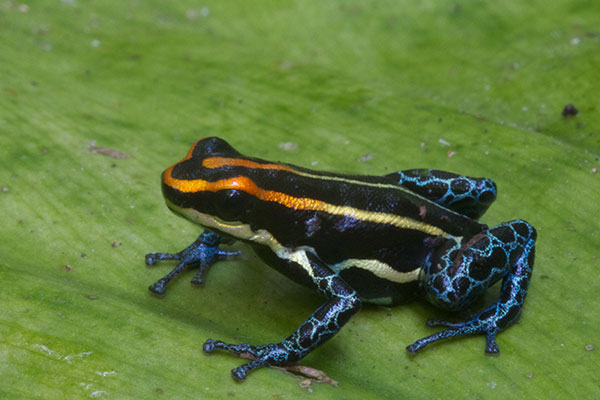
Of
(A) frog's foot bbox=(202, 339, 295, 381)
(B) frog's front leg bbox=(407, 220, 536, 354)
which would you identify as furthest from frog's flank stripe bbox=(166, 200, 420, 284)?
(A) frog's foot bbox=(202, 339, 295, 381)

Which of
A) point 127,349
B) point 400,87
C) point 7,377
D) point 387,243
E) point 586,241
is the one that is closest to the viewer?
point 7,377

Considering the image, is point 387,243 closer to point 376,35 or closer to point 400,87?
point 400,87

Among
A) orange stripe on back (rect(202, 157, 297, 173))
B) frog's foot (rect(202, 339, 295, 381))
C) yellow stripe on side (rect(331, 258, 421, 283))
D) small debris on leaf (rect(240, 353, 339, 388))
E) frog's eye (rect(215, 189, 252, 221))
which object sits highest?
orange stripe on back (rect(202, 157, 297, 173))

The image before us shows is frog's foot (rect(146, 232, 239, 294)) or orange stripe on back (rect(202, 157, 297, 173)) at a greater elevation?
orange stripe on back (rect(202, 157, 297, 173))

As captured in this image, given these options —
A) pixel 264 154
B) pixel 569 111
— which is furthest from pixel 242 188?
pixel 569 111

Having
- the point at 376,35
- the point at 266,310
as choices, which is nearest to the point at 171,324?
the point at 266,310

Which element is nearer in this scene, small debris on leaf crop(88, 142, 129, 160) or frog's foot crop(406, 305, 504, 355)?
frog's foot crop(406, 305, 504, 355)

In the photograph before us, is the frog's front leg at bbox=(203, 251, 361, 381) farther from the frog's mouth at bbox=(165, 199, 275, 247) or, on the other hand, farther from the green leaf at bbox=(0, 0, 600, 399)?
the frog's mouth at bbox=(165, 199, 275, 247)

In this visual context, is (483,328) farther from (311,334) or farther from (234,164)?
(234,164)
